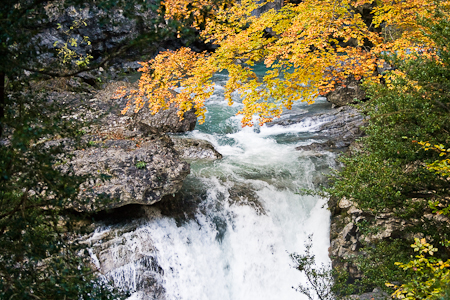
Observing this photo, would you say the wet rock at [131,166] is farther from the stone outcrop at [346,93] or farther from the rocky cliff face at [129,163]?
the stone outcrop at [346,93]

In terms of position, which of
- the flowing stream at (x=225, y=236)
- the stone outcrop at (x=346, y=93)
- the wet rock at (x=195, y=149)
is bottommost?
the flowing stream at (x=225, y=236)

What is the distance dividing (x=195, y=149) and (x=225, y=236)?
3601 mm

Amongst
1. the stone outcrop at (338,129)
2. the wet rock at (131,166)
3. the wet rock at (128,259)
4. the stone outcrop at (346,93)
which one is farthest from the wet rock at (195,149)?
the stone outcrop at (346,93)

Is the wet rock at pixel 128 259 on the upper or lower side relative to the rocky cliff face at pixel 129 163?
lower

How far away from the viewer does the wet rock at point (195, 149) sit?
10.3m

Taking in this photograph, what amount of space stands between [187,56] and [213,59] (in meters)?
1.06

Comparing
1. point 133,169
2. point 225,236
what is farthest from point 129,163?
point 225,236

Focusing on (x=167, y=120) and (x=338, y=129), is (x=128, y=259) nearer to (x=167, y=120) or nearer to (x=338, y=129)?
(x=167, y=120)

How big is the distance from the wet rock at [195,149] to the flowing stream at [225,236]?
0.48m

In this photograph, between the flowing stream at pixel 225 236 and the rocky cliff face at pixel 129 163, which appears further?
the flowing stream at pixel 225 236

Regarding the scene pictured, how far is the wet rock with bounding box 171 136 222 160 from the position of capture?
33.8 ft

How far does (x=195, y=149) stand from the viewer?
10516 millimetres

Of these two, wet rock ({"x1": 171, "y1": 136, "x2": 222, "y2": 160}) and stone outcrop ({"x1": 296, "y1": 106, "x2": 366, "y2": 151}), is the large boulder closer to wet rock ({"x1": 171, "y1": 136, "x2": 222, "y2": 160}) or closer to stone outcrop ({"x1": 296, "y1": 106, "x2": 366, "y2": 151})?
wet rock ({"x1": 171, "y1": 136, "x2": 222, "y2": 160})

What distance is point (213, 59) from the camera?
743 cm
